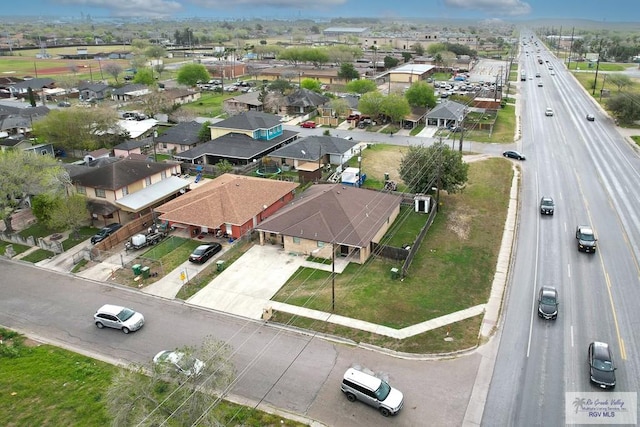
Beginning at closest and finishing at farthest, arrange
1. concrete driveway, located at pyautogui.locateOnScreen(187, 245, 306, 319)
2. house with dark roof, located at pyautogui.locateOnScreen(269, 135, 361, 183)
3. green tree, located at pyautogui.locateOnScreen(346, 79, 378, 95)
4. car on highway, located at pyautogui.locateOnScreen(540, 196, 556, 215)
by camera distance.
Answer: concrete driveway, located at pyautogui.locateOnScreen(187, 245, 306, 319) → car on highway, located at pyautogui.locateOnScreen(540, 196, 556, 215) → house with dark roof, located at pyautogui.locateOnScreen(269, 135, 361, 183) → green tree, located at pyautogui.locateOnScreen(346, 79, 378, 95)

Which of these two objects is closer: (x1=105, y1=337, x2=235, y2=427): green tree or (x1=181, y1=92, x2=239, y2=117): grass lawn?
(x1=105, y1=337, x2=235, y2=427): green tree

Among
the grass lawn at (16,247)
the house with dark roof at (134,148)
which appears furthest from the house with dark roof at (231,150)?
the grass lawn at (16,247)

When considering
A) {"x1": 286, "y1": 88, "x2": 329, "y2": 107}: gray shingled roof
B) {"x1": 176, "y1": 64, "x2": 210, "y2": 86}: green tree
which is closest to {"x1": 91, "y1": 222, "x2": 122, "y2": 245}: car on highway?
{"x1": 286, "y1": 88, "x2": 329, "y2": 107}: gray shingled roof

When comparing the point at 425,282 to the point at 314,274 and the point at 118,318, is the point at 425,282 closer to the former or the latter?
the point at 314,274

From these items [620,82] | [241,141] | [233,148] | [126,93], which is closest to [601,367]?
[233,148]

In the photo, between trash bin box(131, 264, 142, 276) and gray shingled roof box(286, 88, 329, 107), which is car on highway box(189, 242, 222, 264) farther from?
gray shingled roof box(286, 88, 329, 107)
